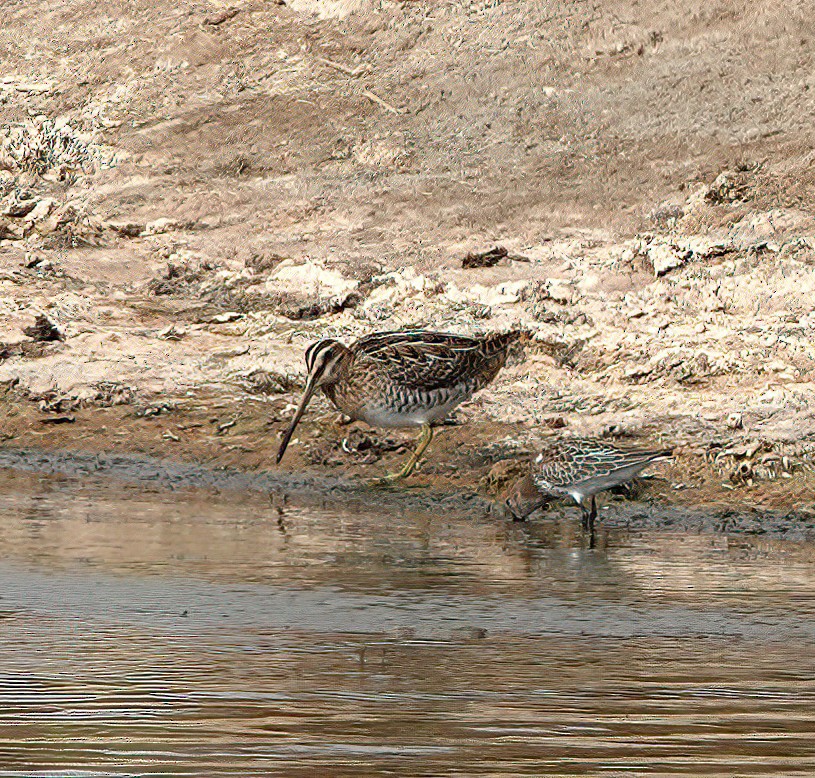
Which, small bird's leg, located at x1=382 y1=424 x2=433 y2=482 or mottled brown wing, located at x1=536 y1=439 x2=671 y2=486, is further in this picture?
small bird's leg, located at x1=382 y1=424 x2=433 y2=482

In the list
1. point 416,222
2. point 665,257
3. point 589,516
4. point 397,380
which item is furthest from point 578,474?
point 416,222

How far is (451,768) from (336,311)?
10.6 m

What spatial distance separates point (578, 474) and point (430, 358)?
204cm

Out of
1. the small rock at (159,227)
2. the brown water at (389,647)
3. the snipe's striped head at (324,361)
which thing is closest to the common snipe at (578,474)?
the brown water at (389,647)

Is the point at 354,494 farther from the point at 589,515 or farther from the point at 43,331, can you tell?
the point at 43,331

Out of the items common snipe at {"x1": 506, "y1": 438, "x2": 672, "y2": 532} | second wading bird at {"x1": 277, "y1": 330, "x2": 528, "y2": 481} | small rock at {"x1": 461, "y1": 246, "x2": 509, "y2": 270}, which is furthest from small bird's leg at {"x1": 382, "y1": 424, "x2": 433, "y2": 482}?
small rock at {"x1": 461, "y1": 246, "x2": 509, "y2": 270}

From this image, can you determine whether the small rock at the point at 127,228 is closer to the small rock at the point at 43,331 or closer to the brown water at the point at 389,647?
the small rock at the point at 43,331

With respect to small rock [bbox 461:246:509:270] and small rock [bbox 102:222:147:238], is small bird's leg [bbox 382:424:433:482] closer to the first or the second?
small rock [bbox 461:246:509:270]

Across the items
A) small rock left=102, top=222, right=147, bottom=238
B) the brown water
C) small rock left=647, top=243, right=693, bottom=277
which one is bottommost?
the brown water

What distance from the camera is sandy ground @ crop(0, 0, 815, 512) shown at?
12977mm

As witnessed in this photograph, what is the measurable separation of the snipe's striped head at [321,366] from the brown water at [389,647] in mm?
1080

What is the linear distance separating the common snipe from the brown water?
0.19 meters

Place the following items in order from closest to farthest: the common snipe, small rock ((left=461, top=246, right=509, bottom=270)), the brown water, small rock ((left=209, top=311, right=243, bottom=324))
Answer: the brown water → the common snipe → small rock ((left=209, top=311, right=243, bottom=324)) → small rock ((left=461, top=246, right=509, bottom=270))

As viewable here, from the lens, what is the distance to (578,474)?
33.4ft
